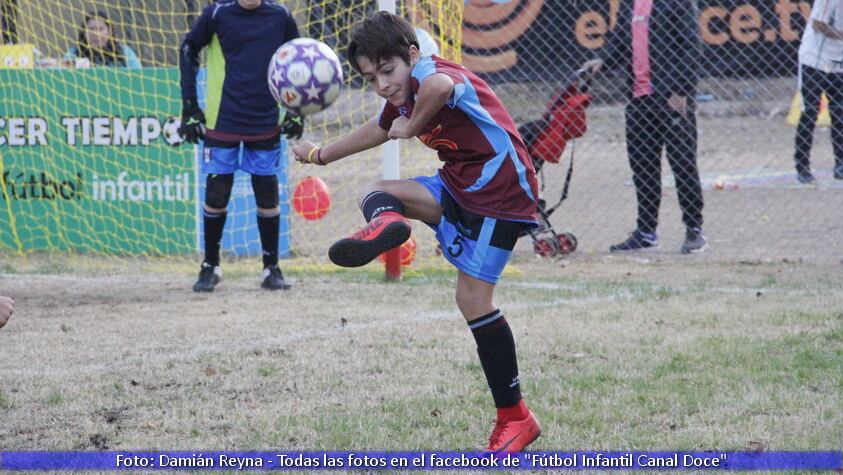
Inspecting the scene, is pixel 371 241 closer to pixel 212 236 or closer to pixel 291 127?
pixel 291 127

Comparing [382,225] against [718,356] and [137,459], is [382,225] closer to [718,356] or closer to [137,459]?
[137,459]

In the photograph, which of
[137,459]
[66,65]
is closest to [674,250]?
[66,65]

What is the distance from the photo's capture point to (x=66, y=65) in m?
9.59

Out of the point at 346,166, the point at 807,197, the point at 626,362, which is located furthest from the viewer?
the point at 346,166

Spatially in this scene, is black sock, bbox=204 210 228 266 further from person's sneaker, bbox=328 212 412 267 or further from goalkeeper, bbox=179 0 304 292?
person's sneaker, bbox=328 212 412 267

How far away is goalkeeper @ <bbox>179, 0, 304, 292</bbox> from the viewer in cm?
701

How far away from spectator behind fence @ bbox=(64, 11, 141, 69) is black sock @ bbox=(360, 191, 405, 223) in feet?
19.5

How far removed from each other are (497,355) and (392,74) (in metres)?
1.01

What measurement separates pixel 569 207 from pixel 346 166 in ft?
11.5

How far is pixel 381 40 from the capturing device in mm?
3828

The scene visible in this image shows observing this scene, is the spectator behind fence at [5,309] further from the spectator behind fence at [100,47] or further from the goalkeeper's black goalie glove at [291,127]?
the spectator behind fence at [100,47]

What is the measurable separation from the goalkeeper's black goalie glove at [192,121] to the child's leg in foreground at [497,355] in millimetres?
3660

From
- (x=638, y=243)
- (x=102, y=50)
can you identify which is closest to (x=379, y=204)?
(x=638, y=243)

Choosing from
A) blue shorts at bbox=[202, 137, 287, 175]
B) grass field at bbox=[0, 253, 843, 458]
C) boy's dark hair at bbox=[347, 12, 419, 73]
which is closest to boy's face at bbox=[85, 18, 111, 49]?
grass field at bbox=[0, 253, 843, 458]
